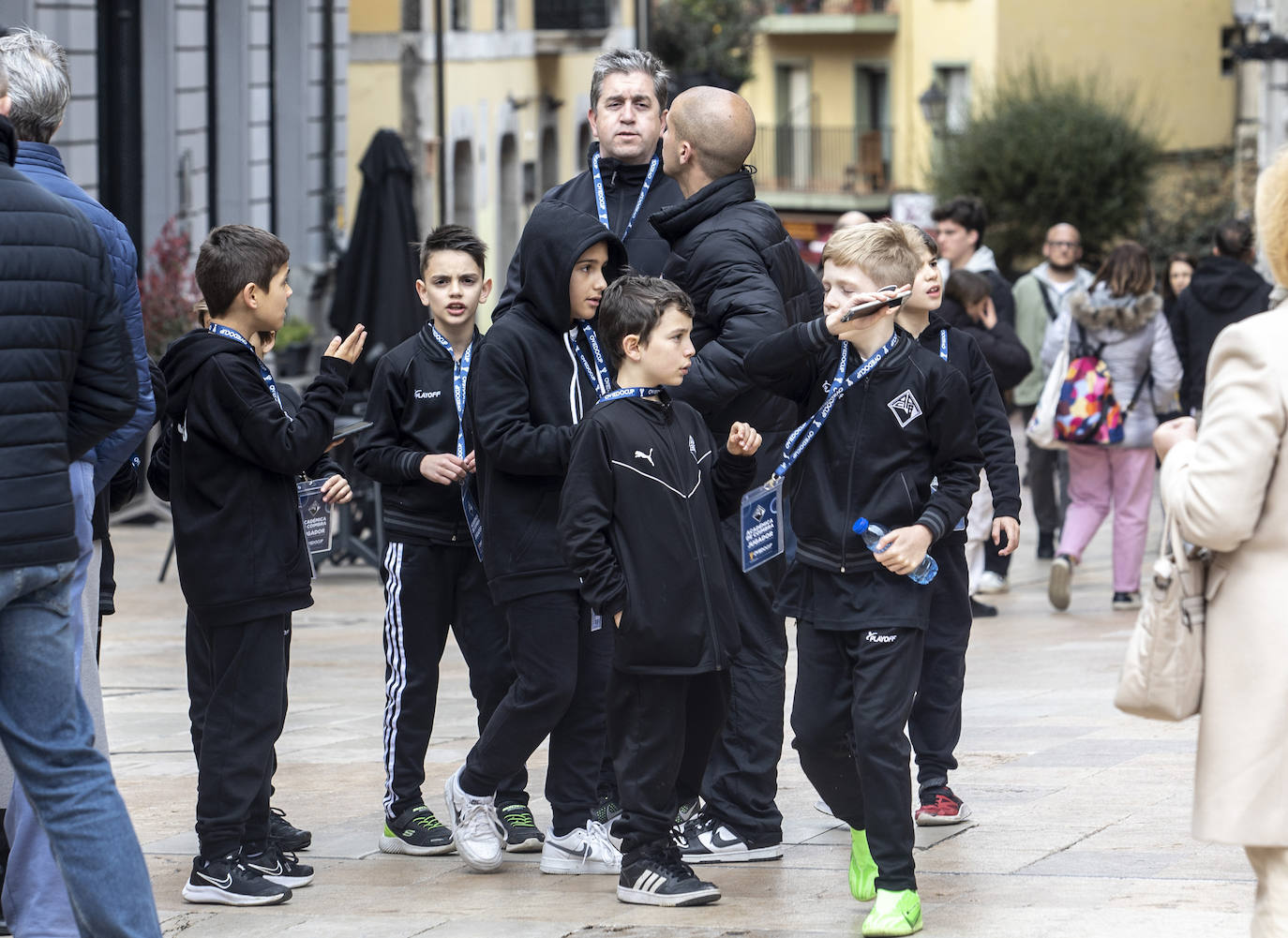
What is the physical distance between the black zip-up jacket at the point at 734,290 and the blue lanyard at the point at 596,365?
0.66 ft

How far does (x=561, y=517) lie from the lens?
5.43 m

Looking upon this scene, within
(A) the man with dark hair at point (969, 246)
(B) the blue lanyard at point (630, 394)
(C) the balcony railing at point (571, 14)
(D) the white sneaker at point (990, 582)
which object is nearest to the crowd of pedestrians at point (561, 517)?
(B) the blue lanyard at point (630, 394)

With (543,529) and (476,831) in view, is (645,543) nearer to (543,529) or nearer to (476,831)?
(543,529)

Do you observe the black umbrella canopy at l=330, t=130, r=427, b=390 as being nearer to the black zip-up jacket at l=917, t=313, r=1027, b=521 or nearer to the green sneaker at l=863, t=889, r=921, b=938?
the black zip-up jacket at l=917, t=313, r=1027, b=521

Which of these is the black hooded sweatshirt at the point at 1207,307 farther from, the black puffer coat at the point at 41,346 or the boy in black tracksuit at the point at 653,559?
the black puffer coat at the point at 41,346

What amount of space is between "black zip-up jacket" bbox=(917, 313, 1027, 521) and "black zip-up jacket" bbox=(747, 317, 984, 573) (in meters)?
1.56

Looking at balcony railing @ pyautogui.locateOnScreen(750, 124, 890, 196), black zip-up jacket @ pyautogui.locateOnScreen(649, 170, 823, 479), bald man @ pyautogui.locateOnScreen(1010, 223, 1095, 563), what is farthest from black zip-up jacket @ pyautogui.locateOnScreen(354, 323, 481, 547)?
balcony railing @ pyautogui.locateOnScreen(750, 124, 890, 196)

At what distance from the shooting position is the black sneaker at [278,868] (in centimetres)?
571

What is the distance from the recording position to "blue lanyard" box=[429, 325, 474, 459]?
Result: 640 cm

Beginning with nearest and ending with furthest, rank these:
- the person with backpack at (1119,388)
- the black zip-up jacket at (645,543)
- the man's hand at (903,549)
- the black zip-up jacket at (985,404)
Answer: the man's hand at (903,549) < the black zip-up jacket at (645,543) < the black zip-up jacket at (985,404) < the person with backpack at (1119,388)

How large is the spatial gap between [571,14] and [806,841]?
102 feet

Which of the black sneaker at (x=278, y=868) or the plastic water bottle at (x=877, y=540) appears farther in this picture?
the black sneaker at (x=278, y=868)

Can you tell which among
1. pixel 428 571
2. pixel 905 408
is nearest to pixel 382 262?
pixel 428 571

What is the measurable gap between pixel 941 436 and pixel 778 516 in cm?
47
